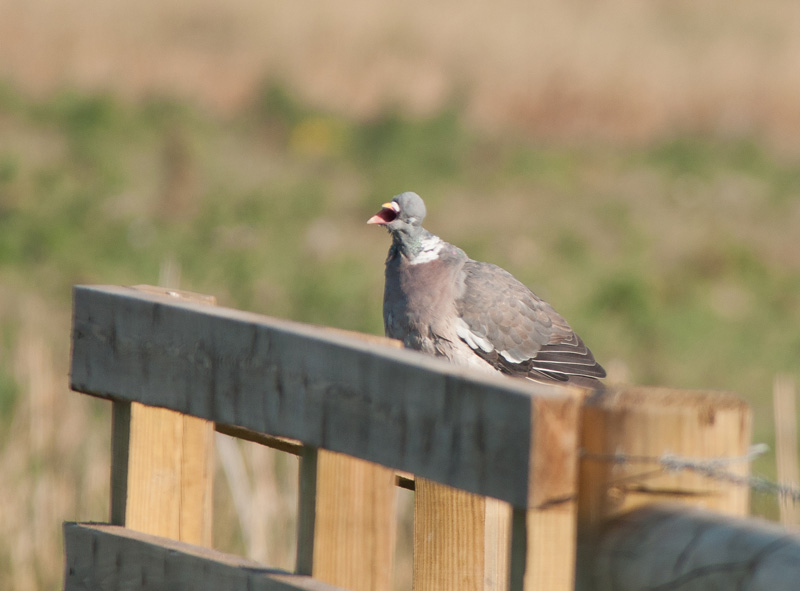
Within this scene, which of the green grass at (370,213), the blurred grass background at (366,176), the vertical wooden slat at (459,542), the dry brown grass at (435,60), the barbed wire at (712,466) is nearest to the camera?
the barbed wire at (712,466)

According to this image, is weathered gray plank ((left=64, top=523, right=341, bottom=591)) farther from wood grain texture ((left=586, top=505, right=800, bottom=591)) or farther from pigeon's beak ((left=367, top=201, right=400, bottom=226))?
pigeon's beak ((left=367, top=201, right=400, bottom=226))

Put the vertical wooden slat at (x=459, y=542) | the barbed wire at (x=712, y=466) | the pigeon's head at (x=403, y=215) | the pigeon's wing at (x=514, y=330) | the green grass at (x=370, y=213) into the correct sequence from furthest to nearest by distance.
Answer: the green grass at (x=370, y=213) → the pigeon's wing at (x=514, y=330) → the pigeon's head at (x=403, y=215) → the vertical wooden slat at (x=459, y=542) → the barbed wire at (x=712, y=466)

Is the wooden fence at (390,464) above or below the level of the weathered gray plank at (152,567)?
above

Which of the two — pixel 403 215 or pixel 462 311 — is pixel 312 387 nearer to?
pixel 403 215

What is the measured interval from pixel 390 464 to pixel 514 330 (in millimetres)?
2680

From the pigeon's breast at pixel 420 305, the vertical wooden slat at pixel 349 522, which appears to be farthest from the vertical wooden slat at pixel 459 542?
the pigeon's breast at pixel 420 305

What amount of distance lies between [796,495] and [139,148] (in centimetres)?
1065

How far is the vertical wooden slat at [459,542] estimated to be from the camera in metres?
2.40

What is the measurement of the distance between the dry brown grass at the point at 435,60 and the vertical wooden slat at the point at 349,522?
11572 millimetres

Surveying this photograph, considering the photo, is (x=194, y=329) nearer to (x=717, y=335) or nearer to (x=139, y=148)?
(x=717, y=335)

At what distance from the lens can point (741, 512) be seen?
1453 millimetres

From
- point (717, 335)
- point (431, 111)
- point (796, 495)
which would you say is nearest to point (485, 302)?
point (796, 495)

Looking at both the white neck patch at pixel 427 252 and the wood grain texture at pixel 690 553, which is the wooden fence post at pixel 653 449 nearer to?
the wood grain texture at pixel 690 553

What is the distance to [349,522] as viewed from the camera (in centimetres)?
195
